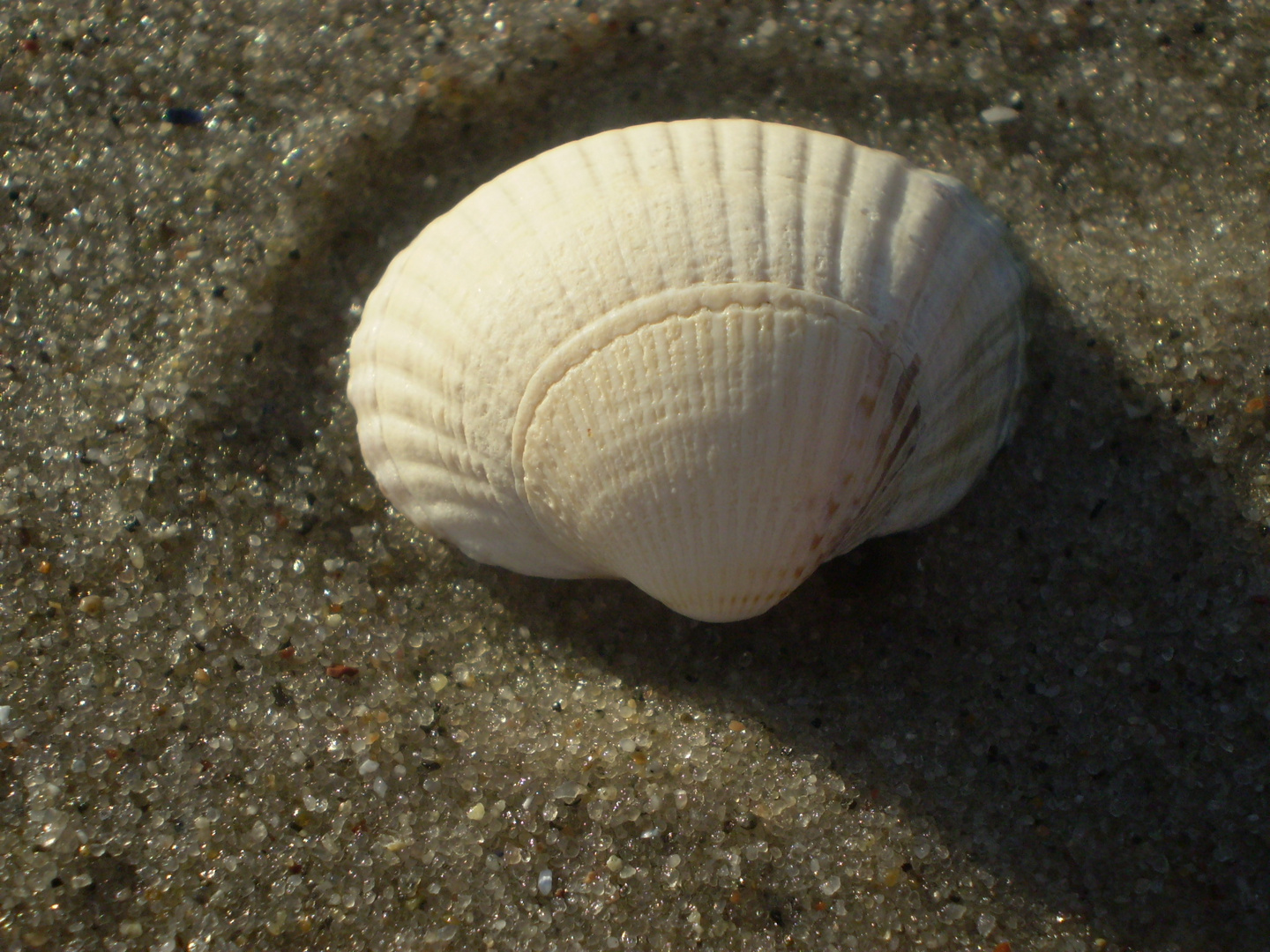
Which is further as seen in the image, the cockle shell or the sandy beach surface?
the sandy beach surface

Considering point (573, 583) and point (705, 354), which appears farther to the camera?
point (573, 583)

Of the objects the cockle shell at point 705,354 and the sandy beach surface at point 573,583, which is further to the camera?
the sandy beach surface at point 573,583

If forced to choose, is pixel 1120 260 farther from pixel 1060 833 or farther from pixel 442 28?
pixel 442 28

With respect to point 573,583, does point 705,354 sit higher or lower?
higher
